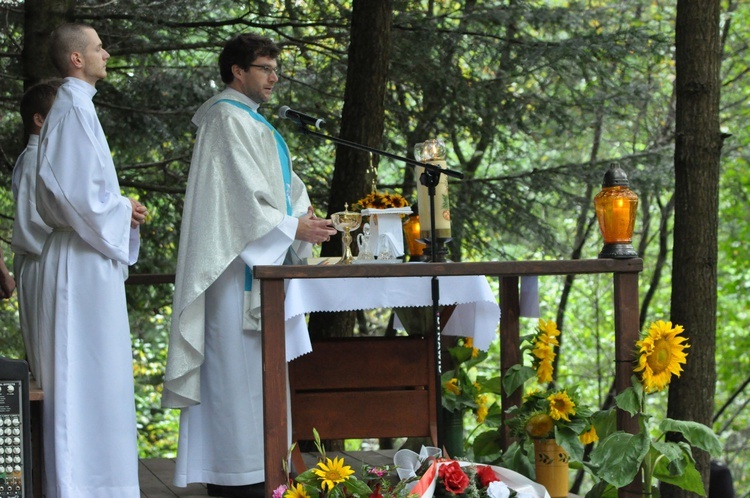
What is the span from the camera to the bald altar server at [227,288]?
4199 mm

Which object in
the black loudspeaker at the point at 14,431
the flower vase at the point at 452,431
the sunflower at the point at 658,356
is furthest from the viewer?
the flower vase at the point at 452,431

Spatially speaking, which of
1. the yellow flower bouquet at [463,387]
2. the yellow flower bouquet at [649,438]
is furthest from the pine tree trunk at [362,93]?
the yellow flower bouquet at [649,438]

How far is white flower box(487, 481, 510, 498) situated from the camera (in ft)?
12.1

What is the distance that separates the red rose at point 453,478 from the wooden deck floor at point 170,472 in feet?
3.92

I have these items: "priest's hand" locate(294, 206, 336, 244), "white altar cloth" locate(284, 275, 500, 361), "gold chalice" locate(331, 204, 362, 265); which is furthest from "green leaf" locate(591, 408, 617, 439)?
"priest's hand" locate(294, 206, 336, 244)

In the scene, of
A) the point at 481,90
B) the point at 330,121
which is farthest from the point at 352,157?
the point at 481,90

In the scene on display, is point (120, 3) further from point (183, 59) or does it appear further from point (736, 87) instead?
point (736, 87)

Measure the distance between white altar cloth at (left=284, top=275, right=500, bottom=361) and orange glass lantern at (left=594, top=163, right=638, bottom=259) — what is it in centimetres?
63

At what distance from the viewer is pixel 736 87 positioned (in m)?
12.2

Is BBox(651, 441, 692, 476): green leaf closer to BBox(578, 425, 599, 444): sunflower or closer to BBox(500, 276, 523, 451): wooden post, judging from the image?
BBox(578, 425, 599, 444): sunflower

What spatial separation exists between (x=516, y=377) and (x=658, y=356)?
0.97 meters

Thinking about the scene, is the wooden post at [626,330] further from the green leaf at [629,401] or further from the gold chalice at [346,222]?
the gold chalice at [346,222]

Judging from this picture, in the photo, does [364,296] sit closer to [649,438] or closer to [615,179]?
[615,179]

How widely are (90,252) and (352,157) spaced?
8.99 feet
